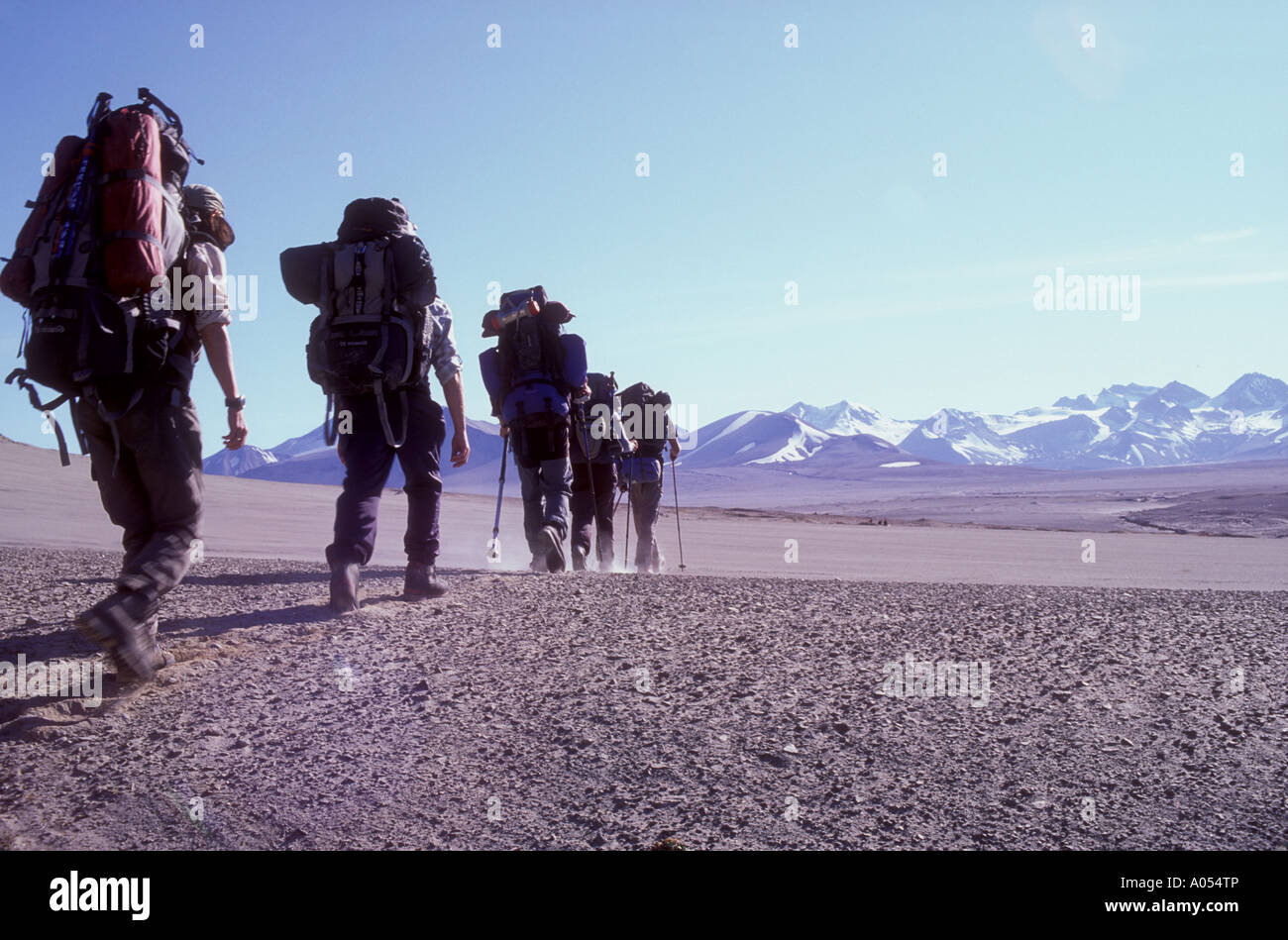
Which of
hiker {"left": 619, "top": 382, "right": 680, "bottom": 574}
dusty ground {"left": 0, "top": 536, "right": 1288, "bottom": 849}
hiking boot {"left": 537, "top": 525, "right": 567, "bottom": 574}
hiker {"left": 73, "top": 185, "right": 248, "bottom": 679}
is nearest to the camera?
dusty ground {"left": 0, "top": 536, "right": 1288, "bottom": 849}

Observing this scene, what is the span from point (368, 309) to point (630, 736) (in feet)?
6.85

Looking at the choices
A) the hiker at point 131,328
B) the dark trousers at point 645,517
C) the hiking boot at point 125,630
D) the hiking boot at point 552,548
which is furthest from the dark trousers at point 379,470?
the dark trousers at point 645,517

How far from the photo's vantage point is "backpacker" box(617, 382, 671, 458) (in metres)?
9.06

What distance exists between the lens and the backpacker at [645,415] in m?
9.06

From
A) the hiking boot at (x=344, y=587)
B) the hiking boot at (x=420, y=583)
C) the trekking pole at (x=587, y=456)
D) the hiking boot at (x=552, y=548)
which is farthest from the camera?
the trekking pole at (x=587, y=456)

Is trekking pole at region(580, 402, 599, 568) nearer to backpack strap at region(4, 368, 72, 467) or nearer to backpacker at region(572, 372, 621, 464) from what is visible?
backpacker at region(572, 372, 621, 464)

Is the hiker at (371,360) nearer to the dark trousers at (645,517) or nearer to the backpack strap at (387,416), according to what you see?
the backpack strap at (387,416)

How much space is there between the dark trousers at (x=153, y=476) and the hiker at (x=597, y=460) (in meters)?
4.23

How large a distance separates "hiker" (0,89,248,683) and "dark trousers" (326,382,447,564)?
787 millimetres

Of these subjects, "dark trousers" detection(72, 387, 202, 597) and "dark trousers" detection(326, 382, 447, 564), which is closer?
"dark trousers" detection(72, 387, 202, 597)

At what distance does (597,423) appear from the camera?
7.64 metres

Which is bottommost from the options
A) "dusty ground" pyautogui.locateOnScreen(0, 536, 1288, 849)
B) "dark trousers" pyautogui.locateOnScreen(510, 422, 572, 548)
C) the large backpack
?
"dusty ground" pyautogui.locateOnScreen(0, 536, 1288, 849)

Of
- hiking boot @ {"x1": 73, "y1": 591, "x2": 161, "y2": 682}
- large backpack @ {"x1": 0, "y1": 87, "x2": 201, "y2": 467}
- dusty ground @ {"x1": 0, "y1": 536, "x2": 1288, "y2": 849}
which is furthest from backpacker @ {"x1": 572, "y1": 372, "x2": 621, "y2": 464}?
hiking boot @ {"x1": 73, "y1": 591, "x2": 161, "y2": 682}
